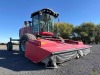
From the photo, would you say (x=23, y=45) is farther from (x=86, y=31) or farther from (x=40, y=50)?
(x=86, y=31)

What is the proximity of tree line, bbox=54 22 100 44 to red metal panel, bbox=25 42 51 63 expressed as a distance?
3983 cm

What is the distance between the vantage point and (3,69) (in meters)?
6.90

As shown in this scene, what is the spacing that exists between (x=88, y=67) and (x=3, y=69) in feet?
11.1

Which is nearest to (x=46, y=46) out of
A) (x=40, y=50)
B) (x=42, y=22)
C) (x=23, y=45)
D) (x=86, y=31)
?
(x=40, y=50)

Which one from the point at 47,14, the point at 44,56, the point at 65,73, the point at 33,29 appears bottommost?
the point at 65,73

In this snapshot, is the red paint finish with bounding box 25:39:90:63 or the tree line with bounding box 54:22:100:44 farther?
the tree line with bounding box 54:22:100:44

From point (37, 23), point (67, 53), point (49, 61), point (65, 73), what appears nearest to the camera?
point (65, 73)

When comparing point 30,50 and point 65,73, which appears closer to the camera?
point 65,73

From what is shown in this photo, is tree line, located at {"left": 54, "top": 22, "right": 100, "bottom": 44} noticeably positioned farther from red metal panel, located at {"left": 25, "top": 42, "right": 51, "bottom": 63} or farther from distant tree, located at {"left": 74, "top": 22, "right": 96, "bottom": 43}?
red metal panel, located at {"left": 25, "top": 42, "right": 51, "bottom": 63}

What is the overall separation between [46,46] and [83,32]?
42.6 m

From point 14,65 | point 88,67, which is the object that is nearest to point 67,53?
point 88,67

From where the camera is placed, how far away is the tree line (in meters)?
48.2

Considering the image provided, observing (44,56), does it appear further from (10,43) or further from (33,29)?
(10,43)

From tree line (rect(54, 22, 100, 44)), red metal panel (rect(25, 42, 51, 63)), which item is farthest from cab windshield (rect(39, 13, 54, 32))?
tree line (rect(54, 22, 100, 44))
